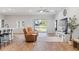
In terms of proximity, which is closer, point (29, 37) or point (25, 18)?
point (29, 37)

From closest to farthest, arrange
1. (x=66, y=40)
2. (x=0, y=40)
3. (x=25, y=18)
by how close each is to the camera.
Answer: (x=0, y=40) < (x=66, y=40) < (x=25, y=18)
